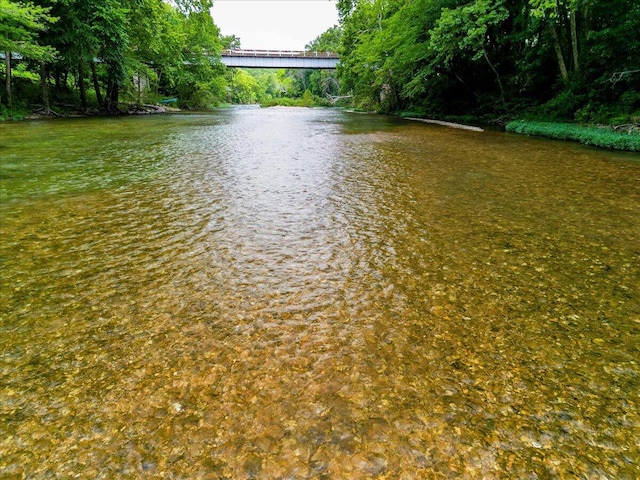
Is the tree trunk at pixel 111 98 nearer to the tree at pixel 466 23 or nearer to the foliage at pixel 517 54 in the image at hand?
the foliage at pixel 517 54

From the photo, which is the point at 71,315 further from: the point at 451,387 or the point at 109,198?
the point at 109,198

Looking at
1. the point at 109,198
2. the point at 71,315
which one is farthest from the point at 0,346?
the point at 109,198

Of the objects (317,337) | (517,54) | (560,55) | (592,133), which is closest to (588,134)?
(592,133)

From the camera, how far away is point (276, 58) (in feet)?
161

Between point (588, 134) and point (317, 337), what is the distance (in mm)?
13370

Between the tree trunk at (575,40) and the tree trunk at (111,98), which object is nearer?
the tree trunk at (575,40)

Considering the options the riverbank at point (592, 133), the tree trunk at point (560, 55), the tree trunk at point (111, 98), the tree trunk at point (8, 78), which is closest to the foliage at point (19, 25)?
the tree trunk at point (8, 78)

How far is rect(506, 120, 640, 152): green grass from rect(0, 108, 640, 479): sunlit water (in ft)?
22.4

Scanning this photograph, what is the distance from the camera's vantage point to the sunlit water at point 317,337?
5.84 ft

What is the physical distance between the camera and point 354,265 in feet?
12.2

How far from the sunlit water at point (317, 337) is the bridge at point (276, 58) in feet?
160

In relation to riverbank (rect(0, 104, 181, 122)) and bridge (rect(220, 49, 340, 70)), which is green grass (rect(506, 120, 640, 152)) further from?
bridge (rect(220, 49, 340, 70))

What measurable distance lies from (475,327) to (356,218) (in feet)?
8.66

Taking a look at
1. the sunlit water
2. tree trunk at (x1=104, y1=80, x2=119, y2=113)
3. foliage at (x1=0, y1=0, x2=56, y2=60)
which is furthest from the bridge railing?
the sunlit water
